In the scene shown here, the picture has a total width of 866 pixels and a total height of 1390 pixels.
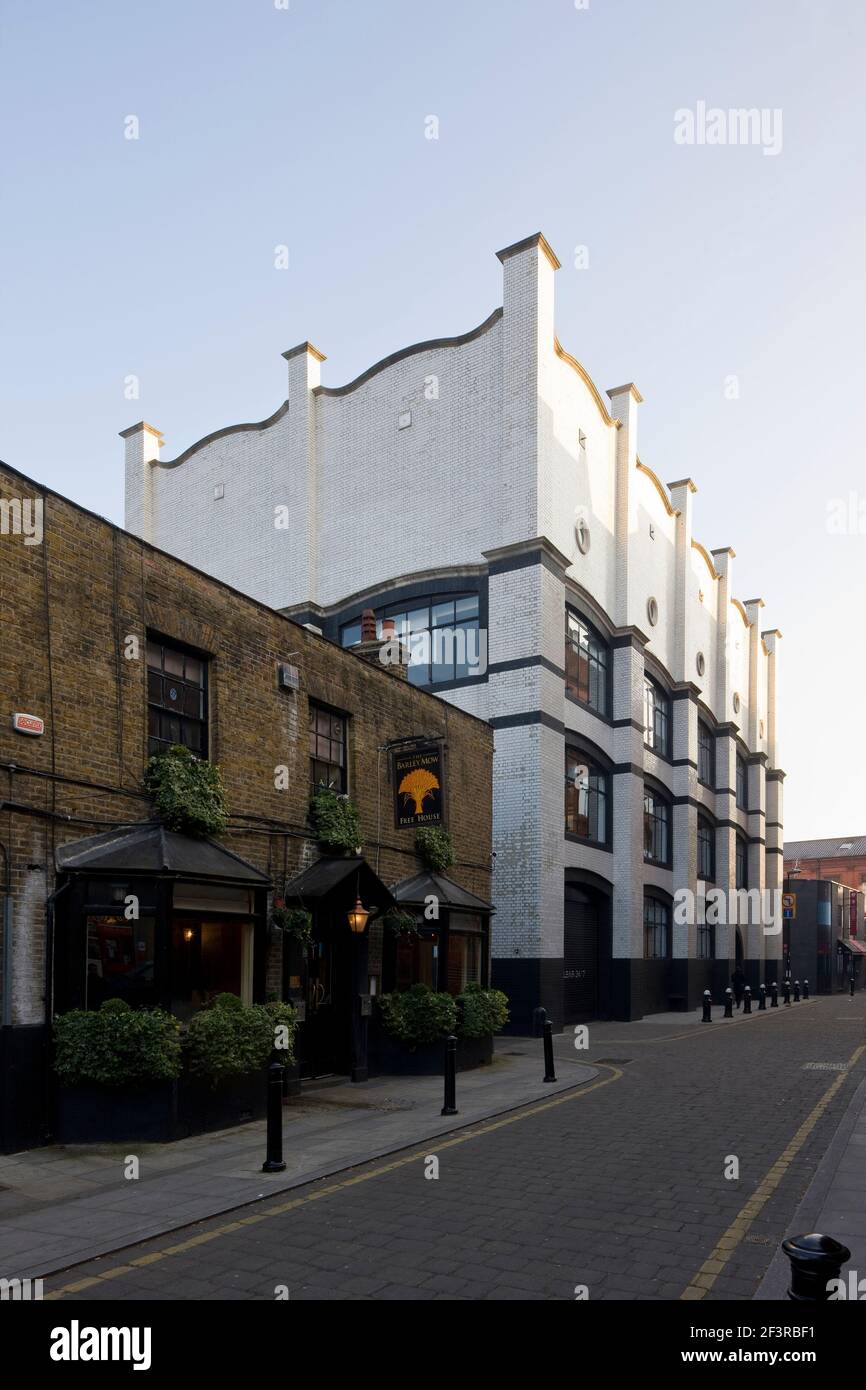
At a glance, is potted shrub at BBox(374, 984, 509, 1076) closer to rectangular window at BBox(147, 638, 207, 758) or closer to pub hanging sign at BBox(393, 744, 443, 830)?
pub hanging sign at BBox(393, 744, 443, 830)

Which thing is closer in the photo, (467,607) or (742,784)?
(467,607)

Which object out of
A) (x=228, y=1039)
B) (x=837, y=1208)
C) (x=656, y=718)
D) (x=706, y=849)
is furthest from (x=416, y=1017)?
(x=706, y=849)

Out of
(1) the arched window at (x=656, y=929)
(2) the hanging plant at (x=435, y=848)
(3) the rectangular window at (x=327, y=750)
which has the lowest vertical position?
(1) the arched window at (x=656, y=929)

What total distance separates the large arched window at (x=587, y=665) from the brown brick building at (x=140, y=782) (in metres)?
12.5

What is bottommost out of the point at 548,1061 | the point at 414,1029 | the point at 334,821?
the point at 548,1061

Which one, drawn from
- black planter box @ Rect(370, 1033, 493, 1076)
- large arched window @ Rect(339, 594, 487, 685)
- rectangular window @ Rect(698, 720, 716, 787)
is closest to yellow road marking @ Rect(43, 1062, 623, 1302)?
black planter box @ Rect(370, 1033, 493, 1076)

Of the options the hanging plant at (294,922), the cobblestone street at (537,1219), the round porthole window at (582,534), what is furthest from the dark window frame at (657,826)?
the hanging plant at (294,922)

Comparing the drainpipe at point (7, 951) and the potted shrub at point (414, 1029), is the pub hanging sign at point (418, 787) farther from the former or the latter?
the drainpipe at point (7, 951)

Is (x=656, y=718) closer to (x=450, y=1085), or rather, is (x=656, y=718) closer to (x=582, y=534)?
(x=582, y=534)

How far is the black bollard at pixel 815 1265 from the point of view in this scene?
4.20m

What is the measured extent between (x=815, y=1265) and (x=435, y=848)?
14.2 metres

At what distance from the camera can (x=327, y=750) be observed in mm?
16094

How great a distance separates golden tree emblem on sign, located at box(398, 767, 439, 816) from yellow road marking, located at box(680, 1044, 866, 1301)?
23.4 ft

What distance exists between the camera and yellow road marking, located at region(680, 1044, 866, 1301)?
6.44 metres
